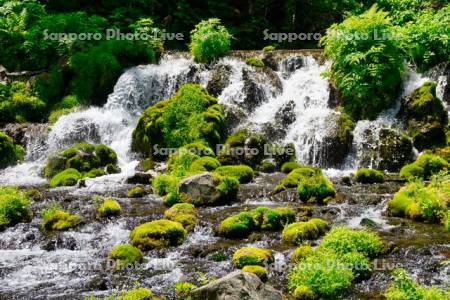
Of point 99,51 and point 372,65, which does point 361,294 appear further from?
point 99,51

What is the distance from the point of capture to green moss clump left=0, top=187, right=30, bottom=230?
15812 millimetres

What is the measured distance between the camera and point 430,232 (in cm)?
1443

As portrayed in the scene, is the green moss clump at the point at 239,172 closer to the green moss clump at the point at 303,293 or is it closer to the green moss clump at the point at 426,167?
the green moss clump at the point at 426,167

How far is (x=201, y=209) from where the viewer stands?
17125 millimetres

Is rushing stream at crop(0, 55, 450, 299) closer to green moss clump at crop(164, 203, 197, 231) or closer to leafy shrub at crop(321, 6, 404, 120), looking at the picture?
green moss clump at crop(164, 203, 197, 231)

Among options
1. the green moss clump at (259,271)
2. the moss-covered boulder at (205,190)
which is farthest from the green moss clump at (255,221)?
the green moss clump at (259,271)

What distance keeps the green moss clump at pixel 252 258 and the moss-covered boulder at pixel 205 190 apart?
205 inches

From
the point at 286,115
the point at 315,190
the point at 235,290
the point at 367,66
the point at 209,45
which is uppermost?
the point at 209,45

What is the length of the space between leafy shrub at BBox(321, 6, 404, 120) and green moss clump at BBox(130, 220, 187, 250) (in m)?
12.7

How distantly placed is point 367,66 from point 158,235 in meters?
14.0

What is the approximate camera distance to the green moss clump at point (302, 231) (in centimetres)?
1366

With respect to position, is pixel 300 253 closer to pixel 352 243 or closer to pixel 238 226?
pixel 352 243

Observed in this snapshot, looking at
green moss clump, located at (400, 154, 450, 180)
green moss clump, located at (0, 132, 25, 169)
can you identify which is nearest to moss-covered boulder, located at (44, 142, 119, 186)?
green moss clump, located at (0, 132, 25, 169)

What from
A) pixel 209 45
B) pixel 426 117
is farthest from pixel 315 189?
pixel 209 45
